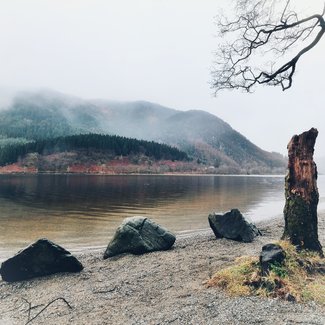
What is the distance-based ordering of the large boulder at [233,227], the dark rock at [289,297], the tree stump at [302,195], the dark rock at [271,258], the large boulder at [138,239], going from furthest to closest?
the large boulder at [233,227]
the large boulder at [138,239]
the tree stump at [302,195]
the dark rock at [271,258]
the dark rock at [289,297]

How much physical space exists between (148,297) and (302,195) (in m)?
6.35

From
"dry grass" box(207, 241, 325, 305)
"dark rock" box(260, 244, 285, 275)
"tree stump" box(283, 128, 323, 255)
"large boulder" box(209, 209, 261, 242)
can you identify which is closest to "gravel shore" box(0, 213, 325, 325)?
"dry grass" box(207, 241, 325, 305)

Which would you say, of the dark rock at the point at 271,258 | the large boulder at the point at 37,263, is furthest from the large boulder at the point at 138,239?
the dark rock at the point at 271,258

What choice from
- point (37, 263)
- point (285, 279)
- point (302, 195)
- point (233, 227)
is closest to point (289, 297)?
point (285, 279)

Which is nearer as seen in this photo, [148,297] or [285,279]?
[285,279]

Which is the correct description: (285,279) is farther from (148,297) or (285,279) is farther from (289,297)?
(148,297)

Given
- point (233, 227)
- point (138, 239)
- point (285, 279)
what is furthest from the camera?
point (233, 227)

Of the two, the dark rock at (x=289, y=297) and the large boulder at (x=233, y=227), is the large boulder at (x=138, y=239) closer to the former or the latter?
the large boulder at (x=233, y=227)

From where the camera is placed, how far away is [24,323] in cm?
997

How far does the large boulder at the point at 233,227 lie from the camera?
18559 millimetres

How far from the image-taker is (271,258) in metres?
10.3

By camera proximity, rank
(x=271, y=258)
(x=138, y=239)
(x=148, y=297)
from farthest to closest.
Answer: (x=138, y=239) → (x=148, y=297) → (x=271, y=258)

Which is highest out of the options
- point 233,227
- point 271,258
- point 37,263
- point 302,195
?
point 302,195

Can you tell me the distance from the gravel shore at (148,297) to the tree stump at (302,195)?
275cm
